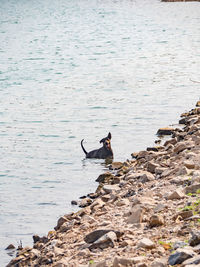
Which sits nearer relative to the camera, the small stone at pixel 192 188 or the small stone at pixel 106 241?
the small stone at pixel 106 241

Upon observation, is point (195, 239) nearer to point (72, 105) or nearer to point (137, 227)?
point (137, 227)

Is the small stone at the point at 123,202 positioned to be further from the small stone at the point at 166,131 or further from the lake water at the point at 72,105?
the small stone at the point at 166,131

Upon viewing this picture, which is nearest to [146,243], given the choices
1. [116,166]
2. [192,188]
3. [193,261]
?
[193,261]

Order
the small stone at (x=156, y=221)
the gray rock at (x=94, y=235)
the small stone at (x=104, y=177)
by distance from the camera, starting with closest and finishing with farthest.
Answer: the small stone at (x=156, y=221), the gray rock at (x=94, y=235), the small stone at (x=104, y=177)

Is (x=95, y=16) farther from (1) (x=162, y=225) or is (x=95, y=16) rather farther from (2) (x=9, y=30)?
(1) (x=162, y=225)

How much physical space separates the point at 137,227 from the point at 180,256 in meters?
1.51

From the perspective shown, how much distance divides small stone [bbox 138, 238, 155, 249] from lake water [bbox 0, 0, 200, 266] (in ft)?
10.3

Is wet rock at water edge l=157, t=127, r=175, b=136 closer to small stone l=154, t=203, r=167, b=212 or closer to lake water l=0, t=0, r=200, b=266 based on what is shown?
lake water l=0, t=0, r=200, b=266

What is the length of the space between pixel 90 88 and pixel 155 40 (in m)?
21.5

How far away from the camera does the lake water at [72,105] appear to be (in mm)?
11312

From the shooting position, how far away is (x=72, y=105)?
2161 centimetres

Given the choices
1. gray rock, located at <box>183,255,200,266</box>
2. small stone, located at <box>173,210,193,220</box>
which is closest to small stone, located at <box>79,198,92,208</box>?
small stone, located at <box>173,210,193,220</box>

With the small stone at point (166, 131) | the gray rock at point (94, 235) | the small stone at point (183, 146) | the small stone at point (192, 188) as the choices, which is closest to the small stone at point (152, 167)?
the small stone at point (183, 146)

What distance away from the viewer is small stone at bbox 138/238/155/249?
587cm
